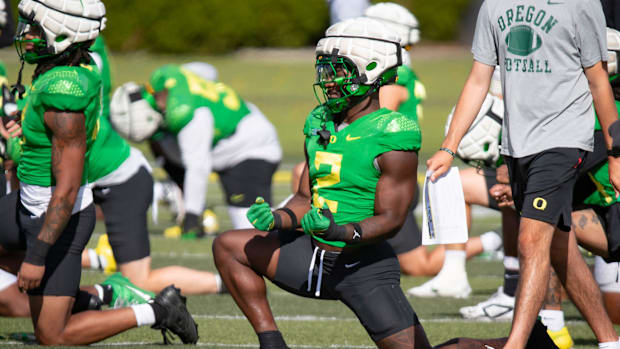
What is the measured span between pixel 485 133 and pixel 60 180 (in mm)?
2618

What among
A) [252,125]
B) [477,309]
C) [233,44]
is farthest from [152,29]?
[477,309]

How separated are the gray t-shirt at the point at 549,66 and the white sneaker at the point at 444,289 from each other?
2339mm

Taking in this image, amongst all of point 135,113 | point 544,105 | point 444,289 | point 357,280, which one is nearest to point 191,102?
point 135,113

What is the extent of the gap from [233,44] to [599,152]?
3536 cm

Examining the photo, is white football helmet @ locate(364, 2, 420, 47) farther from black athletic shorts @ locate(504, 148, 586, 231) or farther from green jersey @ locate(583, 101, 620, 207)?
black athletic shorts @ locate(504, 148, 586, 231)

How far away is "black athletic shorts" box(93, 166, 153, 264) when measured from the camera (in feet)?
21.7

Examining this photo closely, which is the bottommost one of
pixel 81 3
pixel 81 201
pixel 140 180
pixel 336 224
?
pixel 140 180

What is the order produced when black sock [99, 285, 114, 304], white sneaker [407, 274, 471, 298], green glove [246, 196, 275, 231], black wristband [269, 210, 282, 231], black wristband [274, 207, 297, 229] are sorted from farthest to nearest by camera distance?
white sneaker [407, 274, 471, 298], black sock [99, 285, 114, 304], black wristband [274, 207, 297, 229], black wristband [269, 210, 282, 231], green glove [246, 196, 275, 231]

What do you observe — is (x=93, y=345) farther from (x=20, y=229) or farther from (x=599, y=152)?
(x=599, y=152)

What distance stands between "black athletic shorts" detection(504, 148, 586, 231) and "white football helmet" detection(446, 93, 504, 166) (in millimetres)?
1713

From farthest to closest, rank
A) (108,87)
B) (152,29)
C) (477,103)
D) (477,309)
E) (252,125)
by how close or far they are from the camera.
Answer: (152,29), (252,125), (108,87), (477,309), (477,103)

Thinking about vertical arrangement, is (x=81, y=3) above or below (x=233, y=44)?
above

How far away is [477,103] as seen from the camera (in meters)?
4.80

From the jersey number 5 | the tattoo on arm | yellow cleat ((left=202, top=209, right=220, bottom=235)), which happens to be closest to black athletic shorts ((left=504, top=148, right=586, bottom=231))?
the jersey number 5
